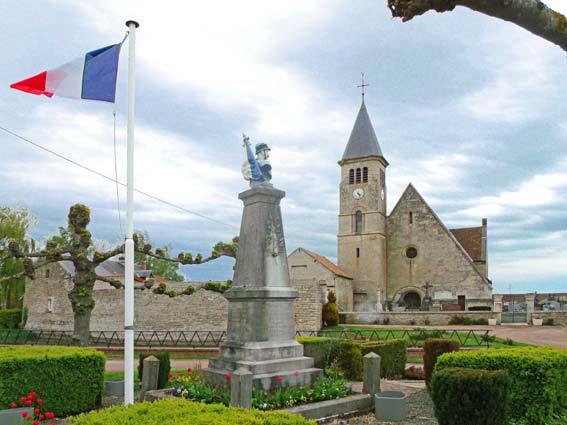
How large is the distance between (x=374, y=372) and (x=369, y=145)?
3329cm

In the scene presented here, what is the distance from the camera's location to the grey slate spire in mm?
39875

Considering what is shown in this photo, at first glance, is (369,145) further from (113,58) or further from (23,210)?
(113,58)

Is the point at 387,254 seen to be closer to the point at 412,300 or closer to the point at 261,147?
the point at 412,300

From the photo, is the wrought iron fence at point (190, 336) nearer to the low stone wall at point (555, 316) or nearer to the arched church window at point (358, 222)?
the low stone wall at point (555, 316)

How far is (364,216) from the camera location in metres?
39.0

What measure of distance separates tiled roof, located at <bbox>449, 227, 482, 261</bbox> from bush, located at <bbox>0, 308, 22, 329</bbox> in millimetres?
34579

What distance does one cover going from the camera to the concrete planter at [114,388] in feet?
31.7

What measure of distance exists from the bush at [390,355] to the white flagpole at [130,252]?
23.3 feet

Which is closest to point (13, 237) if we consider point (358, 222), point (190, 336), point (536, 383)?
point (190, 336)

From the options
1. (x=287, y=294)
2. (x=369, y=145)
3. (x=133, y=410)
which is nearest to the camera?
(x=133, y=410)

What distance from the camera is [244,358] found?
25.5 ft

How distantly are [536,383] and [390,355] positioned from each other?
5.66 m

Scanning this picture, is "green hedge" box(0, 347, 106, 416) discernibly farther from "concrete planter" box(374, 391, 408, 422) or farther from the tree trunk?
the tree trunk

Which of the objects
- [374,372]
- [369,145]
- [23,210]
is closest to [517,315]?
[369,145]
